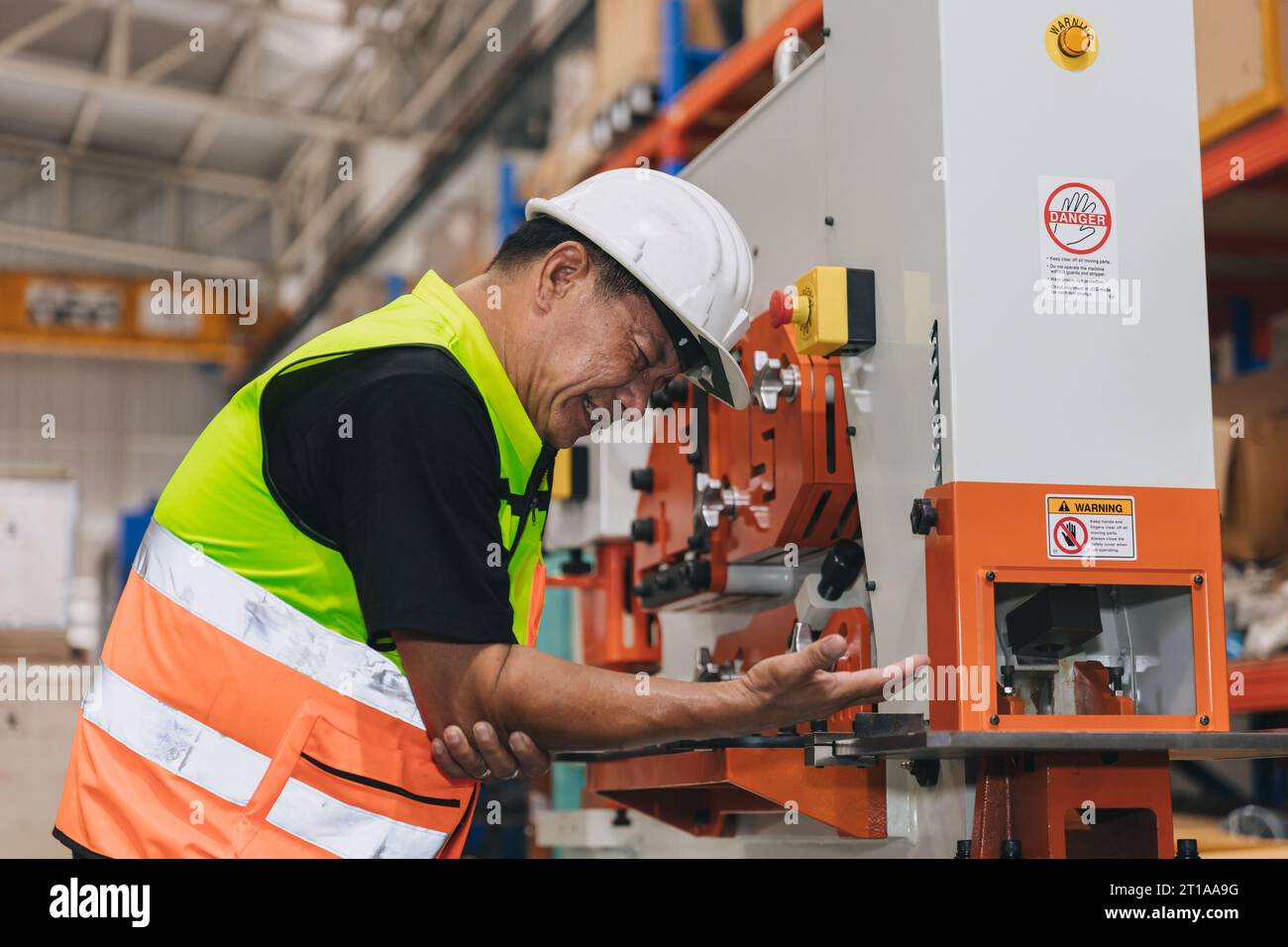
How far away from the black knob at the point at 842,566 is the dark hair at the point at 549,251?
47cm

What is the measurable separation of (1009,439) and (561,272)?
20.8 inches

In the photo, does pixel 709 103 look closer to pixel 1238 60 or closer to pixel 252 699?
pixel 1238 60

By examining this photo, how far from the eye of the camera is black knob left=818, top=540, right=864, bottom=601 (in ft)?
5.99

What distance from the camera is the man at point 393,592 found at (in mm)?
1315

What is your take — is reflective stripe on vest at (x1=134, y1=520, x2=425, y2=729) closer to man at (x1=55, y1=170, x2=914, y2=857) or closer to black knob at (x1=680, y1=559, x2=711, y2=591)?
man at (x1=55, y1=170, x2=914, y2=857)

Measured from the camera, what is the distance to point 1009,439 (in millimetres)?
1536

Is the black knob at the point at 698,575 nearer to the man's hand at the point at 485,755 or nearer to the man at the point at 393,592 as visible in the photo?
the man at the point at 393,592

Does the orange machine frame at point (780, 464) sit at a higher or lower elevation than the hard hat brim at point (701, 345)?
lower

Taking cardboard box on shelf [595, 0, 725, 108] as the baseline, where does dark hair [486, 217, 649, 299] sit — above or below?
below

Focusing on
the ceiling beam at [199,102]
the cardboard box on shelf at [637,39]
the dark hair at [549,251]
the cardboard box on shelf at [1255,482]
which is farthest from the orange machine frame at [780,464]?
the ceiling beam at [199,102]

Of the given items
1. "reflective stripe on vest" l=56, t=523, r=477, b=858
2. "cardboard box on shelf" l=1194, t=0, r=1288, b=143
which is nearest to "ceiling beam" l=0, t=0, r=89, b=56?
"cardboard box on shelf" l=1194, t=0, r=1288, b=143

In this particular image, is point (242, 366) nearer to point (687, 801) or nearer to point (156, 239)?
point (156, 239)

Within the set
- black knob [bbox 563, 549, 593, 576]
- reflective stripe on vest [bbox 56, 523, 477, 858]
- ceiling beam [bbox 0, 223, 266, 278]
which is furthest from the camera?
ceiling beam [bbox 0, 223, 266, 278]

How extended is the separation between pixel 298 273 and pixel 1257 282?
31.3 ft
